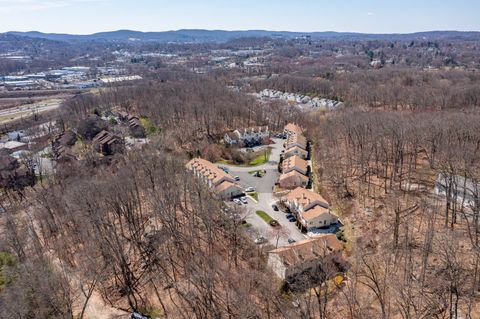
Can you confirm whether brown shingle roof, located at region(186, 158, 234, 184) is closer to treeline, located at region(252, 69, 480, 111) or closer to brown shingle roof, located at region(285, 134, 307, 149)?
brown shingle roof, located at region(285, 134, 307, 149)

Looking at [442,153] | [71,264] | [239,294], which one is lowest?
[71,264]

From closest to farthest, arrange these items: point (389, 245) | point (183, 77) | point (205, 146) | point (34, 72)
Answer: point (389, 245)
point (205, 146)
point (183, 77)
point (34, 72)

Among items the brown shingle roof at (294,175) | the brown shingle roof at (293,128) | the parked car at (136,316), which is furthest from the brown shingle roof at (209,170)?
the brown shingle roof at (293,128)

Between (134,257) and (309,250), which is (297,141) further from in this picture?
(134,257)

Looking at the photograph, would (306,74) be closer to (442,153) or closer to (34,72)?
(442,153)

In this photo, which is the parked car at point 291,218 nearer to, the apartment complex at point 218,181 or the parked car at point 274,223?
the parked car at point 274,223

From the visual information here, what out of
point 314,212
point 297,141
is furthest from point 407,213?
point 297,141

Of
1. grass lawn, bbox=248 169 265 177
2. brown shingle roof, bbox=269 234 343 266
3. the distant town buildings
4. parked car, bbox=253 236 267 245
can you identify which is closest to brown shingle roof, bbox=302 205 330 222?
brown shingle roof, bbox=269 234 343 266

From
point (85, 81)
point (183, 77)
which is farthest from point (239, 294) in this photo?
point (85, 81)
